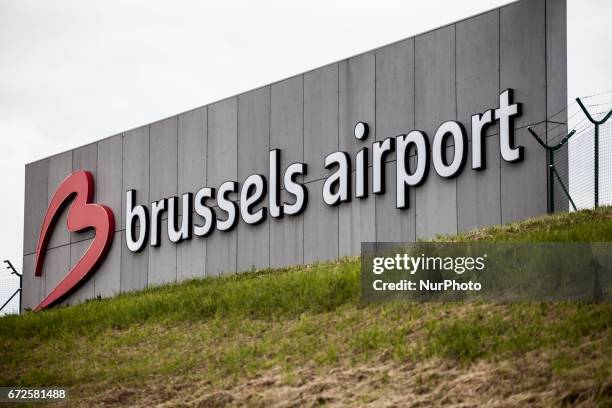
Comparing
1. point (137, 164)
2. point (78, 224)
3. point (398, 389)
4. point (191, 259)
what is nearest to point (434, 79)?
point (191, 259)

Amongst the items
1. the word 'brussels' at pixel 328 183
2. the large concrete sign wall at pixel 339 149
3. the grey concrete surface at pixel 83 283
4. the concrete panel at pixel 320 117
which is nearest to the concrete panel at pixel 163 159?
the large concrete sign wall at pixel 339 149

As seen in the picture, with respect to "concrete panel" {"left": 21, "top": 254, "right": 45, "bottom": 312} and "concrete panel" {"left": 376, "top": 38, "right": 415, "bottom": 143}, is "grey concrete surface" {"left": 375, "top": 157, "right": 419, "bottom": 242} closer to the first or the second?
"concrete panel" {"left": 376, "top": 38, "right": 415, "bottom": 143}

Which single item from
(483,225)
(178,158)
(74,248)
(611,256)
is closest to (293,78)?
(178,158)

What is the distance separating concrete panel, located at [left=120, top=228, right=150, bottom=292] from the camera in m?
30.4

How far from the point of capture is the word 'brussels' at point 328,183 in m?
22.5

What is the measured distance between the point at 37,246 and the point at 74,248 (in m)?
2.20

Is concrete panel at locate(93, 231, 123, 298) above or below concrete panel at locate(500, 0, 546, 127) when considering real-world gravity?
below

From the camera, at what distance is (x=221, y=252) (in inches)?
1113

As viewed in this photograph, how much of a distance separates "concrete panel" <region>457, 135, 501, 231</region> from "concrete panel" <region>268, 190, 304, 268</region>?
4.60 meters

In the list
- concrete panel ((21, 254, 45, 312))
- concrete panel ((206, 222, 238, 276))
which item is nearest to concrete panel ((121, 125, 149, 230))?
concrete panel ((206, 222, 238, 276))

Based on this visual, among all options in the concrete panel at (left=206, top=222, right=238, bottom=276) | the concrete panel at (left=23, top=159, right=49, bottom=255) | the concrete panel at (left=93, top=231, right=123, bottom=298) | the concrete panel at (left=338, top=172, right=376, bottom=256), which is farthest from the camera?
the concrete panel at (left=23, top=159, right=49, bottom=255)

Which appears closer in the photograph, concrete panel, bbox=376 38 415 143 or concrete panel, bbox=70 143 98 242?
concrete panel, bbox=376 38 415 143

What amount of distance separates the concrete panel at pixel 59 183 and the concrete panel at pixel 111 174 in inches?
64.2

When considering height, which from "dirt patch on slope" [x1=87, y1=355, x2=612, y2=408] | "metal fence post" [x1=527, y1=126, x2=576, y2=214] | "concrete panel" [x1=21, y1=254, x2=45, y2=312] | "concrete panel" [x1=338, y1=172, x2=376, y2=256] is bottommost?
"dirt patch on slope" [x1=87, y1=355, x2=612, y2=408]
